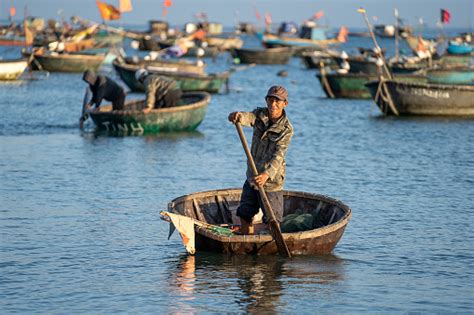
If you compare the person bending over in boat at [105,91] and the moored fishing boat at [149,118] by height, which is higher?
the person bending over in boat at [105,91]

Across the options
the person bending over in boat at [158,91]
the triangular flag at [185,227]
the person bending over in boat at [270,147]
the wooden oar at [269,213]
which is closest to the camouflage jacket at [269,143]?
the person bending over in boat at [270,147]

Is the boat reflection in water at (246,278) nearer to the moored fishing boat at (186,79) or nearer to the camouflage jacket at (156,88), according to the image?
the camouflage jacket at (156,88)

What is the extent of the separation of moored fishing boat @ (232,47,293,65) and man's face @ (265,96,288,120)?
165 feet

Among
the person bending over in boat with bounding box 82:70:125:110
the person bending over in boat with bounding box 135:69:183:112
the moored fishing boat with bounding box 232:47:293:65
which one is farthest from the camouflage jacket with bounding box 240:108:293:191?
the moored fishing boat with bounding box 232:47:293:65

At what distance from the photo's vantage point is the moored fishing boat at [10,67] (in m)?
34.5

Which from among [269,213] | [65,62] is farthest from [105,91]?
[65,62]

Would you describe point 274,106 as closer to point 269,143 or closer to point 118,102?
point 269,143

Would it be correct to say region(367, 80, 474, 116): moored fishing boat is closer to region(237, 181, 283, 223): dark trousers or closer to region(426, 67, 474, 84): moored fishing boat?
region(426, 67, 474, 84): moored fishing boat

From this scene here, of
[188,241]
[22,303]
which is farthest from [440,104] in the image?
[22,303]

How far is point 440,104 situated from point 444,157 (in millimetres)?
6689

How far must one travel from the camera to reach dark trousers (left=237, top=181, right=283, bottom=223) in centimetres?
929

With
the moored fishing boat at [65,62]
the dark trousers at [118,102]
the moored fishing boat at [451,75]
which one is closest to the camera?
the dark trousers at [118,102]

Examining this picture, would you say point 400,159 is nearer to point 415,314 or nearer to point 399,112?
point 399,112

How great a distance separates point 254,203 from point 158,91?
410 inches
